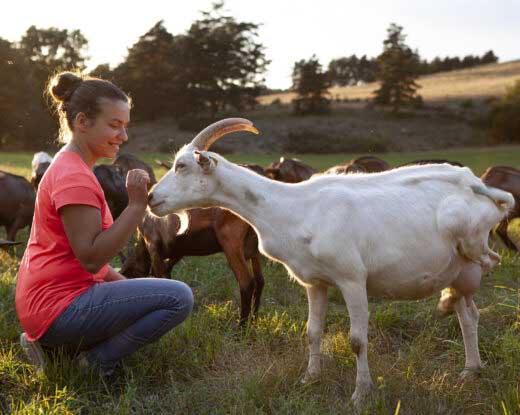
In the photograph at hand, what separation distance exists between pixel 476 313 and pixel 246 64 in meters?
52.1

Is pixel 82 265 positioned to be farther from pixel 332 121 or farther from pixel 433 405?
pixel 332 121

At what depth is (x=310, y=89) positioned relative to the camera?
5534 centimetres

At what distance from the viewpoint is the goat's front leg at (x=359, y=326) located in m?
3.46

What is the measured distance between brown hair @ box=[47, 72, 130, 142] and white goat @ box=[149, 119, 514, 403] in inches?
25.2

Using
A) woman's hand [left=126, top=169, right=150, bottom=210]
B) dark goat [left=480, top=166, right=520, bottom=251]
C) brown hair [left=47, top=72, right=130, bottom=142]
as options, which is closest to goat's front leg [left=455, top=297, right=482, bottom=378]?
woman's hand [left=126, top=169, right=150, bottom=210]

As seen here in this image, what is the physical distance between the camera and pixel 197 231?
5781 millimetres

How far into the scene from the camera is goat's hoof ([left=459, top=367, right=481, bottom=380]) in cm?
385

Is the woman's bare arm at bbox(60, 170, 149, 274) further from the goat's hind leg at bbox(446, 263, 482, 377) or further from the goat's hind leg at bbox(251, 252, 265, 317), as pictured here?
the goat's hind leg at bbox(251, 252, 265, 317)

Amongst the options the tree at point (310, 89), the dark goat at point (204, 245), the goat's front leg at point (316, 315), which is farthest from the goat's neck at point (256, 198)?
the tree at point (310, 89)

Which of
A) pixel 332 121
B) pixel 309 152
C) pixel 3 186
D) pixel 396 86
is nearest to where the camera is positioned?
pixel 3 186

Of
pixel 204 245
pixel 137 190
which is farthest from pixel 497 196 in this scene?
pixel 204 245

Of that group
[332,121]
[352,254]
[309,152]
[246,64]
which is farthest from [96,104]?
[246,64]

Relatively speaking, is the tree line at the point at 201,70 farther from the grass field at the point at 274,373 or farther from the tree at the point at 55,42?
the grass field at the point at 274,373

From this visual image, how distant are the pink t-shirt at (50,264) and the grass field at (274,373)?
1.27 ft
